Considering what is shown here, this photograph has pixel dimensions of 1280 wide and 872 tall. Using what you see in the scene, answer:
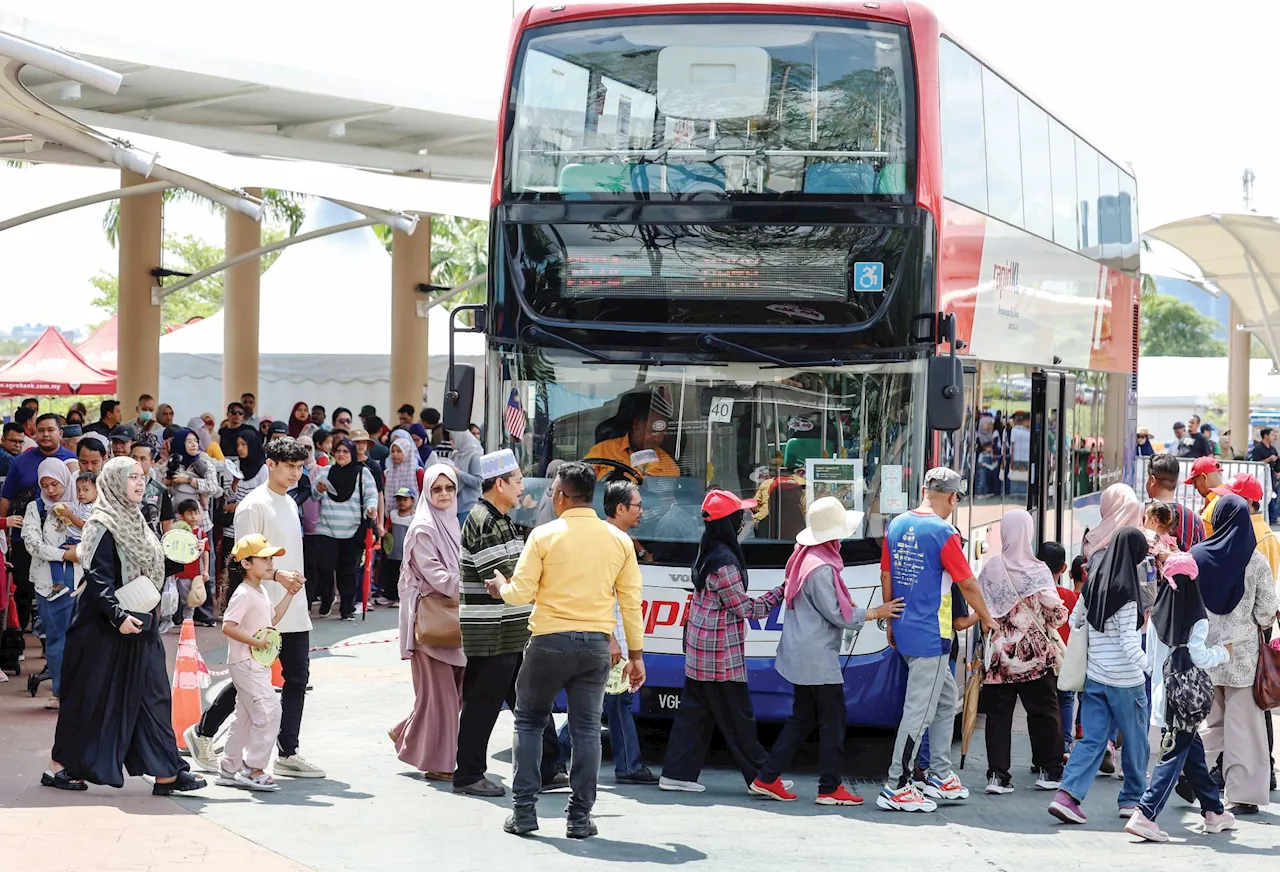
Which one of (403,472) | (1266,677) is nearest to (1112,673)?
(1266,677)

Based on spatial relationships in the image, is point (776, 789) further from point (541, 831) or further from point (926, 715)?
point (541, 831)

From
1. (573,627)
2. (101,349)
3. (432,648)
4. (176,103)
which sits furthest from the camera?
(101,349)

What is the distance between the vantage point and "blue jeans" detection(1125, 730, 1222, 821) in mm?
8242

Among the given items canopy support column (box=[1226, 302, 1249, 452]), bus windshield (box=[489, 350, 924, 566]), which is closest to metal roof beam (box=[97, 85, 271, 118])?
bus windshield (box=[489, 350, 924, 566])

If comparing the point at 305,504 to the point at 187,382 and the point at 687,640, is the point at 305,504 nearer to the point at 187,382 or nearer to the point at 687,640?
the point at 687,640

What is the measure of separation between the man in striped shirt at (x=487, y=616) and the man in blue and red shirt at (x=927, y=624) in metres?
1.91

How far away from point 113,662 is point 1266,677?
19.4ft

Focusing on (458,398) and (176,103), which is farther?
(176,103)

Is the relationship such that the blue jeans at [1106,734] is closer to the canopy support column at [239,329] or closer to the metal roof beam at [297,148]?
the metal roof beam at [297,148]

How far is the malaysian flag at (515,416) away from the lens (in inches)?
408

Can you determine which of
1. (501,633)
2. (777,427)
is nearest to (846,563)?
(777,427)

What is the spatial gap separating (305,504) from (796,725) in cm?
812

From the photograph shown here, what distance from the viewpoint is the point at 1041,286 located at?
12.9 m

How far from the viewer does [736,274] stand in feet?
32.8
